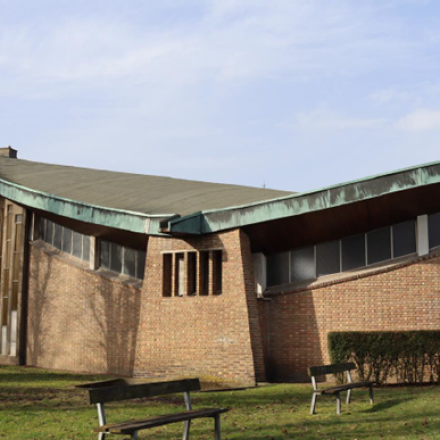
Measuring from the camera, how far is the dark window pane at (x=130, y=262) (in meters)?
19.8

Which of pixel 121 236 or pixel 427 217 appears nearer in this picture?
pixel 427 217

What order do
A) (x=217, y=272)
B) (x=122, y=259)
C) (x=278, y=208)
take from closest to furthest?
(x=278, y=208)
(x=217, y=272)
(x=122, y=259)

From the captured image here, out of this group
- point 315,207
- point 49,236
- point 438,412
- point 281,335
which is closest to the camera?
point 438,412

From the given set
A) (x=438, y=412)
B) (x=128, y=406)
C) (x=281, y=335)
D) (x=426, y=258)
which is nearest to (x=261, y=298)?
(x=281, y=335)

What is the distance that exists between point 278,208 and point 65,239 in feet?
28.1

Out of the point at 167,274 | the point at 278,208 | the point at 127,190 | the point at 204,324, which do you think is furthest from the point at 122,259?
the point at 278,208

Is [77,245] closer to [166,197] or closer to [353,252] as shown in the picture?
[166,197]

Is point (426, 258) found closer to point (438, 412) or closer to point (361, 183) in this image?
point (361, 183)

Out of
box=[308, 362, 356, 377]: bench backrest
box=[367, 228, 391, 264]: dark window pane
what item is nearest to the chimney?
box=[367, 228, 391, 264]: dark window pane

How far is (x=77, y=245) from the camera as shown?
21297 mm

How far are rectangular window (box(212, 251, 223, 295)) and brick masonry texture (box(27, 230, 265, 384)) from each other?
24 cm

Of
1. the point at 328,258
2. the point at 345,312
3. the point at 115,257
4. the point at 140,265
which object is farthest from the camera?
the point at 115,257

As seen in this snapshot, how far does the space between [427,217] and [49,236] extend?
12.2 metres

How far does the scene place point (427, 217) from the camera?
16.0m
